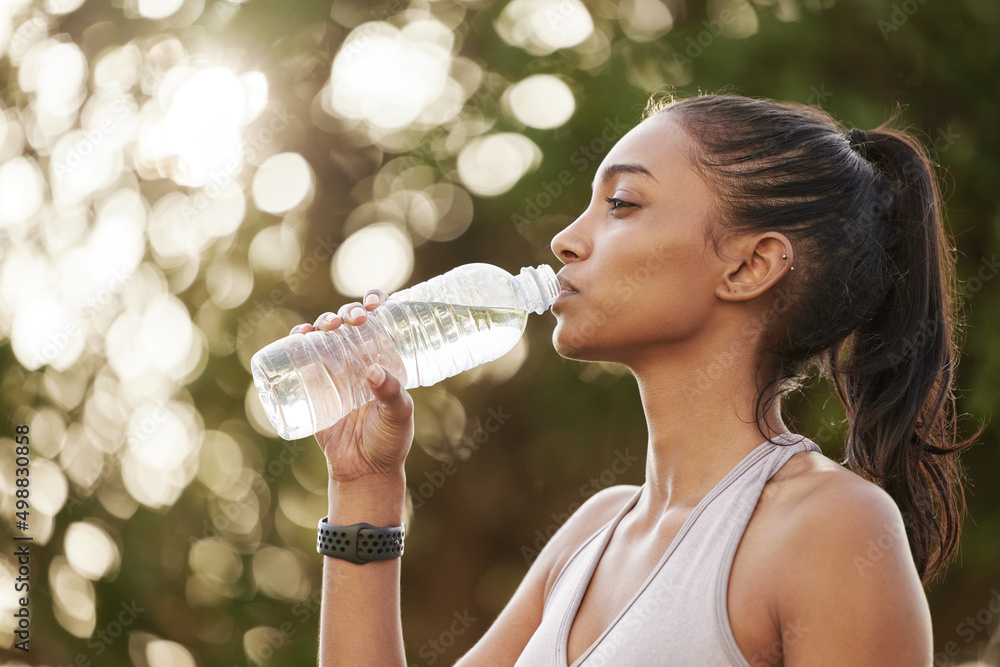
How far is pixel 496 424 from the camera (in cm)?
510

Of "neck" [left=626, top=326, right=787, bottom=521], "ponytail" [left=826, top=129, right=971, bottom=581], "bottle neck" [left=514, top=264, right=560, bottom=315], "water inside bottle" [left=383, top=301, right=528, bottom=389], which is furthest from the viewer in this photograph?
"water inside bottle" [left=383, top=301, right=528, bottom=389]

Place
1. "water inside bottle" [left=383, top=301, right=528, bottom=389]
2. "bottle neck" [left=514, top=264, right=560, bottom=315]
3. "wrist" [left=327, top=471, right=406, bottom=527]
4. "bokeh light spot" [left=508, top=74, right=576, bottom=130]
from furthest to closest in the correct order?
"bokeh light spot" [left=508, top=74, right=576, bottom=130]
"water inside bottle" [left=383, top=301, right=528, bottom=389]
"wrist" [left=327, top=471, right=406, bottom=527]
"bottle neck" [left=514, top=264, right=560, bottom=315]

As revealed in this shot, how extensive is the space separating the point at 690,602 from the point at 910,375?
830 millimetres

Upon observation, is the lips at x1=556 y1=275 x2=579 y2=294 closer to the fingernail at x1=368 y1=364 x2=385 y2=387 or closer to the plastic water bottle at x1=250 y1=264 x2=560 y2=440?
the plastic water bottle at x1=250 y1=264 x2=560 y2=440

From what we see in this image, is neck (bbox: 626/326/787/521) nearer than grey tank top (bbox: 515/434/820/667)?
No

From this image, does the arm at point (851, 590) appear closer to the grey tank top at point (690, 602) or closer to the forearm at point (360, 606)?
the grey tank top at point (690, 602)

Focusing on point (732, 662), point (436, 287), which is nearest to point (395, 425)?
point (436, 287)

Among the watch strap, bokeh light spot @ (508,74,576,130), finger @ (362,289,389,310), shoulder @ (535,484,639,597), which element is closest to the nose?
finger @ (362,289,389,310)

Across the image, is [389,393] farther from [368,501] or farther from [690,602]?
[690,602]

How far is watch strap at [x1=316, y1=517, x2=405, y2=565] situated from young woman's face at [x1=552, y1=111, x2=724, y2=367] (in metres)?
0.67

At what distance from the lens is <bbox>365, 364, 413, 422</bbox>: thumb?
2160 mm

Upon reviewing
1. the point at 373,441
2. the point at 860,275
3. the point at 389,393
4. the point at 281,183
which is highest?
the point at 860,275

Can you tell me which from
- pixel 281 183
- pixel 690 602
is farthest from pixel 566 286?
pixel 281 183

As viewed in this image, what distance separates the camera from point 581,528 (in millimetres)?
2281
